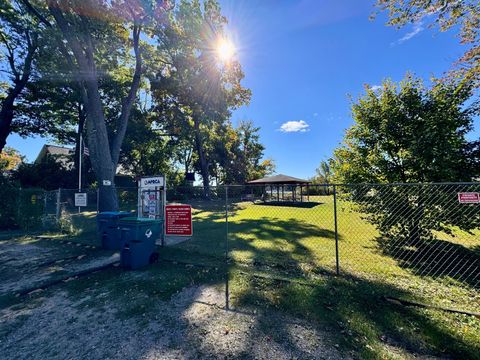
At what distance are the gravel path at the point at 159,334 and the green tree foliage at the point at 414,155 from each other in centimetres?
371

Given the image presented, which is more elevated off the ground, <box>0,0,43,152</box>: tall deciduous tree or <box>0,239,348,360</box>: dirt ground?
<box>0,0,43,152</box>: tall deciduous tree

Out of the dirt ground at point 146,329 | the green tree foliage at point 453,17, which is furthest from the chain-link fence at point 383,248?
the green tree foliage at point 453,17

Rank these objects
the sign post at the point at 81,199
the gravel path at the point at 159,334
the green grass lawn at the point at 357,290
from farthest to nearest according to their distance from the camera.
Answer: the sign post at the point at 81,199
the green grass lawn at the point at 357,290
the gravel path at the point at 159,334

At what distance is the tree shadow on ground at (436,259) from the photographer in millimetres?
4664

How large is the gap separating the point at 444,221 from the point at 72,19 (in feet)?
55.1

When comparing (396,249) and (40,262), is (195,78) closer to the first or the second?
(40,262)

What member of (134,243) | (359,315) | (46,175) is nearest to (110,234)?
(134,243)

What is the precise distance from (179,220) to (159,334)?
111 inches

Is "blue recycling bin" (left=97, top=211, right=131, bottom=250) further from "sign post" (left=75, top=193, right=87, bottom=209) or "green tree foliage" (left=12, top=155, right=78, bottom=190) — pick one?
"green tree foliage" (left=12, top=155, right=78, bottom=190)

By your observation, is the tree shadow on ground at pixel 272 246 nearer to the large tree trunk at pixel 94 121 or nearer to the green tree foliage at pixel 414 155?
the green tree foliage at pixel 414 155

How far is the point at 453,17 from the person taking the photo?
286 inches

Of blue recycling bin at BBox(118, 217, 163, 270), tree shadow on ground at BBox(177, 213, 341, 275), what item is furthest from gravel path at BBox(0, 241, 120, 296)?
tree shadow on ground at BBox(177, 213, 341, 275)

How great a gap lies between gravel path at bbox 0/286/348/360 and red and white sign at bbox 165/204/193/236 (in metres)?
1.92

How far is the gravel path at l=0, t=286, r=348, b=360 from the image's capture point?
2559 mm
